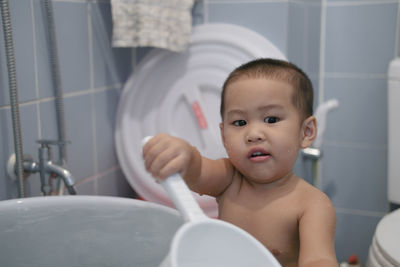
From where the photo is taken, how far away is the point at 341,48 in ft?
5.46

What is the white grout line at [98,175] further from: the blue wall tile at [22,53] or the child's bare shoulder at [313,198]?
the child's bare shoulder at [313,198]

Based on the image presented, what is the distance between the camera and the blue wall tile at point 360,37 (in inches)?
62.7

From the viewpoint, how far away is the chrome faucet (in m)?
1.00

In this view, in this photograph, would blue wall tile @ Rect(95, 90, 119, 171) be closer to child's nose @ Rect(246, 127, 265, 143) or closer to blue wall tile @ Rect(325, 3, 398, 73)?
child's nose @ Rect(246, 127, 265, 143)

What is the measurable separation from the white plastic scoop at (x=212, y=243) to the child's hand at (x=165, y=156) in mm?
39

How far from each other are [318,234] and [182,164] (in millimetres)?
232

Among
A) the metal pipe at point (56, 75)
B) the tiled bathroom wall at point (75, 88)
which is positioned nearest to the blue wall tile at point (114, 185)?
the tiled bathroom wall at point (75, 88)

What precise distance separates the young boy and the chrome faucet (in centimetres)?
32

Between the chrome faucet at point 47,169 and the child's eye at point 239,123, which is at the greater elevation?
the child's eye at point 239,123

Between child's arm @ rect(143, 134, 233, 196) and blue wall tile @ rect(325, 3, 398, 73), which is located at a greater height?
blue wall tile @ rect(325, 3, 398, 73)

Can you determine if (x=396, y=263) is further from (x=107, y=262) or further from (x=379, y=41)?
(x=379, y=41)

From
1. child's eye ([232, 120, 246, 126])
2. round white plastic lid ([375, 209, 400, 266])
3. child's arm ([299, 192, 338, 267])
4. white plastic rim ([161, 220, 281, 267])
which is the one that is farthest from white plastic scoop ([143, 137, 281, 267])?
round white plastic lid ([375, 209, 400, 266])

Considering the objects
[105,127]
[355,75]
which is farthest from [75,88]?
[355,75]

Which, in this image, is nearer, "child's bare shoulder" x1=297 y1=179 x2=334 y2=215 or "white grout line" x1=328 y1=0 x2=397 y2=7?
"child's bare shoulder" x1=297 y1=179 x2=334 y2=215
